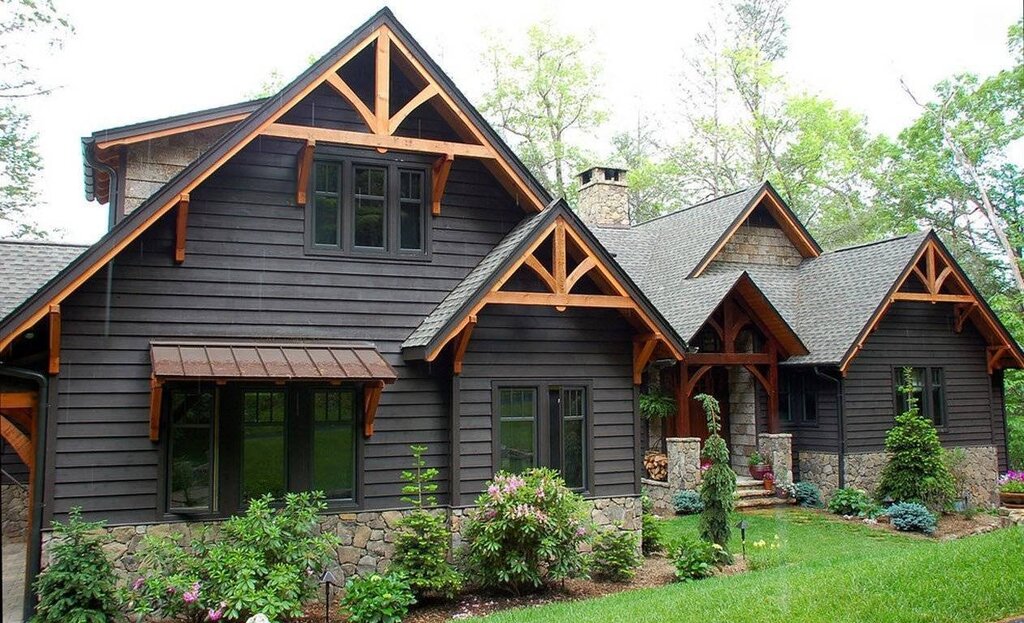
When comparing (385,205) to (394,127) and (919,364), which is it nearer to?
(394,127)

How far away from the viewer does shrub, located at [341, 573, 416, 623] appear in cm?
884

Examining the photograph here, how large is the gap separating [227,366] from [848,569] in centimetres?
714

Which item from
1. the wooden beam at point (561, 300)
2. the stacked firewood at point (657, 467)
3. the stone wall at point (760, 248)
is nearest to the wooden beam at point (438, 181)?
the wooden beam at point (561, 300)

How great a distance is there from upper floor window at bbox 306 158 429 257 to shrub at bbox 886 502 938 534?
9852mm

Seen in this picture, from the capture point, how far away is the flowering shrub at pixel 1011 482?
768 inches

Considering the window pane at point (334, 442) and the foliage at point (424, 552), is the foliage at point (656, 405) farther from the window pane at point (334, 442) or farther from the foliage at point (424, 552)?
the window pane at point (334, 442)

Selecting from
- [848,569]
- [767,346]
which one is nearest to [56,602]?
[848,569]

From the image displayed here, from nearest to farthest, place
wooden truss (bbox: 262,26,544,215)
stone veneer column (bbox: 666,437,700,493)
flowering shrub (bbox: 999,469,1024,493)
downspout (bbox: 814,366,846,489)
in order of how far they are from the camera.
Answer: wooden truss (bbox: 262,26,544,215), stone veneer column (bbox: 666,437,700,493), downspout (bbox: 814,366,846,489), flowering shrub (bbox: 999,469,1024,493)

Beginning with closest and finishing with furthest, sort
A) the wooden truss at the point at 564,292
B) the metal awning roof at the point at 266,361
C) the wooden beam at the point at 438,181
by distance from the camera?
the metal awning roof at the point at 266,361 < the wooden truss at the point at 564,292 < the wooden beam at the point at 438,181

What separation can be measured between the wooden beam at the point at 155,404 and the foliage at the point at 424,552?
9.35 ft

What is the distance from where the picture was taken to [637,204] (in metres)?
38.4

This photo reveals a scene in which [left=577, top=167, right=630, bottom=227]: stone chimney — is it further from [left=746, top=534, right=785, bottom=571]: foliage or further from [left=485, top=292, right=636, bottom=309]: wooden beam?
[left=485, top=292, right=636, bottom=309]: wooden beam

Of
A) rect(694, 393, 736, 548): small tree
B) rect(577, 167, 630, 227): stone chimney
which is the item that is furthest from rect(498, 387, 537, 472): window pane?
rect(577, 167, 630, 227): stone chimney

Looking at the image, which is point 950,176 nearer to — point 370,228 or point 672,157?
point 672,157
